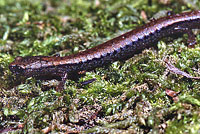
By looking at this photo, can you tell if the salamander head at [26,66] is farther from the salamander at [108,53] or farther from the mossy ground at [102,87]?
the mossy ground at [102,87]

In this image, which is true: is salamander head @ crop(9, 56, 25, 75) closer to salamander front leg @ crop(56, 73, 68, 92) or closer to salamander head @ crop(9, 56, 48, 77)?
salamander head @ crop(9, 56, 48, 77)

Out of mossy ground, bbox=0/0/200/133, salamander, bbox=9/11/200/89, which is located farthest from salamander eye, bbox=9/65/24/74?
mossy ground, bbox=0/0/200/133

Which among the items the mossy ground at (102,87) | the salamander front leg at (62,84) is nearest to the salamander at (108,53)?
the salamander front leg at (62,84)

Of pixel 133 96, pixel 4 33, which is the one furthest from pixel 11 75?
pixel 133 96

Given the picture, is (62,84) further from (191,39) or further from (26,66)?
(191,39)

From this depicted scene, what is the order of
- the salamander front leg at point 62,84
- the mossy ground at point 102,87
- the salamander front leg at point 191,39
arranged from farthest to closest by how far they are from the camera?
the salamander front leg at point 191,39
the salamander front leg at point 62,84
the mossy ground at point 102,87

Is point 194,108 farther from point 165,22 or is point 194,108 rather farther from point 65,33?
point 65,33
